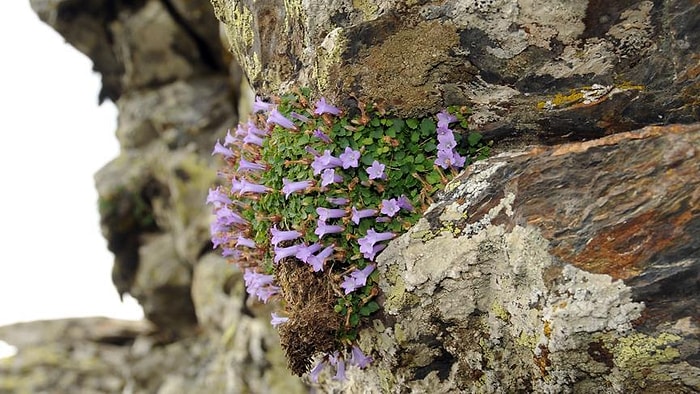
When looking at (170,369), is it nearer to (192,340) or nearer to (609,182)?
(192,340)

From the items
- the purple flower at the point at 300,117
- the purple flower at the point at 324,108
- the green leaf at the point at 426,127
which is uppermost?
the purple flower at the point at 324,108

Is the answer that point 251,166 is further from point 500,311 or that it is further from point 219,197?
point 500,311

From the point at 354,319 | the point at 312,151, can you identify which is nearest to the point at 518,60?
the point at 312,151

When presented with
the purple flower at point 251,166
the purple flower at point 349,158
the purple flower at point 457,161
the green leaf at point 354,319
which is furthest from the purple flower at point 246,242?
the purple flower at point 457,161

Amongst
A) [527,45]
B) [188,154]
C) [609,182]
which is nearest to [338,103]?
[527,45]

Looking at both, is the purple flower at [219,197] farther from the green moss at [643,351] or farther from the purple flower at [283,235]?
the green moss at [643,351]

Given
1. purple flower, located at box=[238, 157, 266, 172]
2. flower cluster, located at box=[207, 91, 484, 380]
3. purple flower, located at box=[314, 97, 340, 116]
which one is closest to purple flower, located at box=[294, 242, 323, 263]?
flower cluster, located at box=[207, 91, 484, 380]

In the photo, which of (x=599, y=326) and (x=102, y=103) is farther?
(x=102, y=103)
